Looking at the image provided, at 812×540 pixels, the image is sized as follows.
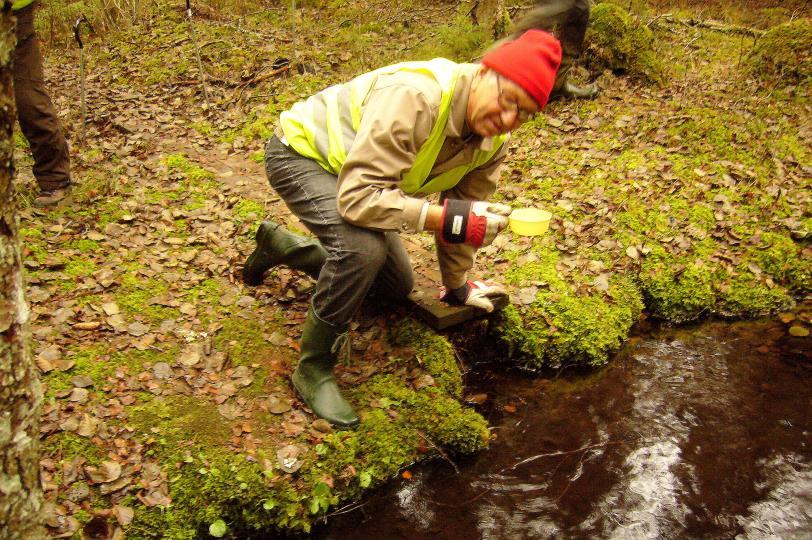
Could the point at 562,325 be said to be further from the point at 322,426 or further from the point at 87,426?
the point at 87,426

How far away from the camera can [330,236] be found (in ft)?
9.23

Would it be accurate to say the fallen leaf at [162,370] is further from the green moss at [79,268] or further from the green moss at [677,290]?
the green moss at [677,290]

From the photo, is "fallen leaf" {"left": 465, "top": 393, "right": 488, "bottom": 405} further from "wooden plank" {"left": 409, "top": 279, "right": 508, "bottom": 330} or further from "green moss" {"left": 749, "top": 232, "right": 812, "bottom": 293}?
"green moss" {"left": 749, "top": 232, "right": 812, "bottom": 293}

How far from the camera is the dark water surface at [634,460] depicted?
282cm

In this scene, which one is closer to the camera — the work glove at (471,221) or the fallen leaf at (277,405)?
the work glove at (471,221)

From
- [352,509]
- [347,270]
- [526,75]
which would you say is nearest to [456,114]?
[526,75]

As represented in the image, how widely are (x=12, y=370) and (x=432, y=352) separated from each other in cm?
241

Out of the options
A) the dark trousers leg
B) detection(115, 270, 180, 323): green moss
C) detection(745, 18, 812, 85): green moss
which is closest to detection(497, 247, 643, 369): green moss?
detection(115, 270, 180, 323): green moss

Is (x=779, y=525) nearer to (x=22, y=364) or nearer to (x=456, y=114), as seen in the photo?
(x=456, y=114)

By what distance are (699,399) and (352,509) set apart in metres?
2.33

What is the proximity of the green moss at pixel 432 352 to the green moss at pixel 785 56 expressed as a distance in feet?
20.4

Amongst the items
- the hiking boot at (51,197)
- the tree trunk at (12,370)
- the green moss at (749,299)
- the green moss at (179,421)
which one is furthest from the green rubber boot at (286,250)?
the green moss at (749,299)

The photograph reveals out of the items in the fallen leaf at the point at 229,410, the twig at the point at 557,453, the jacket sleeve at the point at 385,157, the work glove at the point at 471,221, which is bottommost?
the twig at the point at 557,453

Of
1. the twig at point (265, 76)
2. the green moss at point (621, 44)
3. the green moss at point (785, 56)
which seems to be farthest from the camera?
the twig at point (265, 76)
